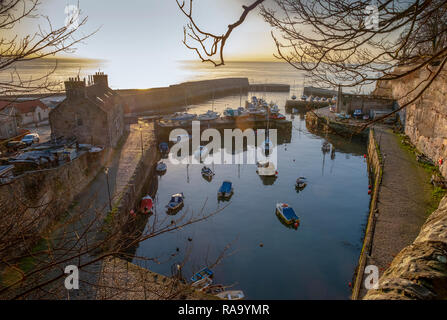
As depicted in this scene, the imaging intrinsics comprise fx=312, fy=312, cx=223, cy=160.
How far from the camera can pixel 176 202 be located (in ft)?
72.5

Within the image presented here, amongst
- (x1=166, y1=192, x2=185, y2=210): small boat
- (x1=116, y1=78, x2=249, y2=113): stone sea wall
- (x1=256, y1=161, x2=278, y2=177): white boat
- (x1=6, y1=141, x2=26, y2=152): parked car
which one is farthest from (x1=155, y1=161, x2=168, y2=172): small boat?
(x1=116, y1=78, x2=249, y2=113): stone sea wall

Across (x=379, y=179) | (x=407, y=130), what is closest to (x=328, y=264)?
(x=379, y=179)

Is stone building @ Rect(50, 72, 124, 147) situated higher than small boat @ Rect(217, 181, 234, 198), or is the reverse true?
stone building @ Rect(50, 72, 124, 147)

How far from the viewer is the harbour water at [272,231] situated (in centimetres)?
1501

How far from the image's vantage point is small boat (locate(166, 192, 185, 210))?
21.7 metres

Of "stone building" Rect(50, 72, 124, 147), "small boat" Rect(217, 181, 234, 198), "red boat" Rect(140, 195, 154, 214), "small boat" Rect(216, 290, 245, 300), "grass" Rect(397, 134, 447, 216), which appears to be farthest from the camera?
"stone building" Rect(50, 72, 124, 147)

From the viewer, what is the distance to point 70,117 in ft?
80.1

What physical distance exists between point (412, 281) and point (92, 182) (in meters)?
20.5

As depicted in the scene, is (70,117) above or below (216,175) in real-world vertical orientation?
above

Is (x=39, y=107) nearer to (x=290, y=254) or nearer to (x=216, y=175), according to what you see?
(x=216, y=175)

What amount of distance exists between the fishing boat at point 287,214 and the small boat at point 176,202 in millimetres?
6914

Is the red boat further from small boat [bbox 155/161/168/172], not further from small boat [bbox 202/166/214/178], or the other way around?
small boat [bbox 155/161/168/172]

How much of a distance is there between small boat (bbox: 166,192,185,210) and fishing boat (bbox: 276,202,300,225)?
6.91m
